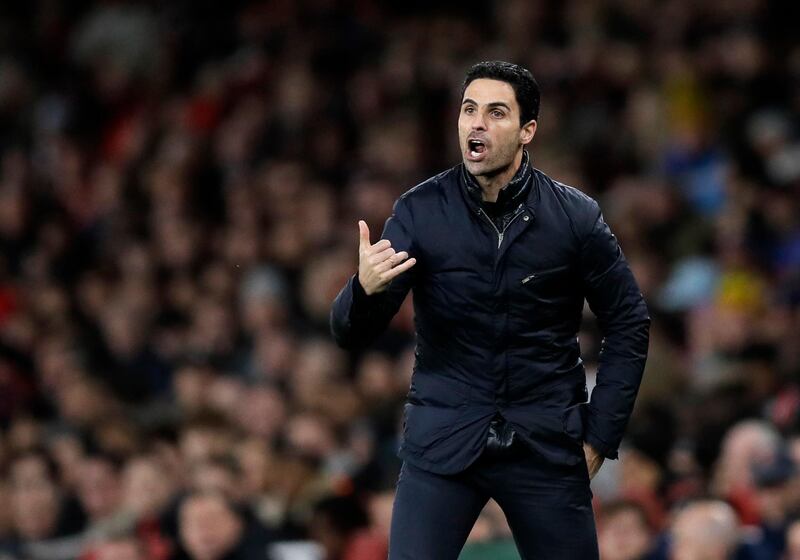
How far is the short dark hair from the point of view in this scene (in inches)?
187

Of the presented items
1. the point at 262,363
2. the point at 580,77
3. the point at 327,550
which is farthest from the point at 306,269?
the point at 327,550

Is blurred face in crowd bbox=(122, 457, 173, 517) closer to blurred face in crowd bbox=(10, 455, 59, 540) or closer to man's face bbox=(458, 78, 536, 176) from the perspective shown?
blurred face in crowd bbox=(10, 455, 59, 540)

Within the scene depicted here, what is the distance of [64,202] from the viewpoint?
13.2 m

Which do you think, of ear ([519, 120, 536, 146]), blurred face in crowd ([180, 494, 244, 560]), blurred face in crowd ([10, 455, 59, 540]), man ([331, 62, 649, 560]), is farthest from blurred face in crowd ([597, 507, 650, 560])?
blurred face in crowd ([10, 455, 59, 540])

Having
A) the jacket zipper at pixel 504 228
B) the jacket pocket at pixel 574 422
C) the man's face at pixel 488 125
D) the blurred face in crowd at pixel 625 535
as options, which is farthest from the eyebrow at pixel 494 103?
the blurred face in crowd at pixel 625 535

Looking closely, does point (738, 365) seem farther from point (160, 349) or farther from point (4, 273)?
point (4, 273)

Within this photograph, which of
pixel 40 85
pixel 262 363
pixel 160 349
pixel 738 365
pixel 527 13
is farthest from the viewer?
pixel 40 85

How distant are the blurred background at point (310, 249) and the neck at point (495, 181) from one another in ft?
6.64

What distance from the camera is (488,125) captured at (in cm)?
473

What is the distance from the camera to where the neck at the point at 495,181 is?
4809mm

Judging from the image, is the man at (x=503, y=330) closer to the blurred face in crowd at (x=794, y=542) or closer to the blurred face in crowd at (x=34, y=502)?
the blurred face in crowd at (x=794, y=542)

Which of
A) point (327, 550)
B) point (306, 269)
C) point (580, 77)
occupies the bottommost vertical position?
point (327, 550)

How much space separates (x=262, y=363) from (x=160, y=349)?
110cm

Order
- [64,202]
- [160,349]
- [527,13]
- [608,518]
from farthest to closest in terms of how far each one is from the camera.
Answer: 1. [64,202]
2. [527,13]
3. [160,349]
4. [608,518]
